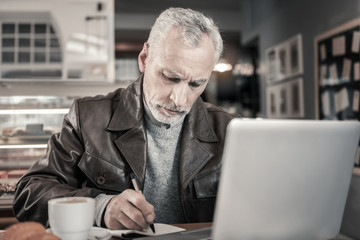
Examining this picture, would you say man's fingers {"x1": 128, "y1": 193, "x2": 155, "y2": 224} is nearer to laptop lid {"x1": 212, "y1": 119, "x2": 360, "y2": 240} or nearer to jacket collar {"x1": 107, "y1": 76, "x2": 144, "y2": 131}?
laptop lid {"x1": 212, "y1": 119, "x2": 360, "y2": 240}

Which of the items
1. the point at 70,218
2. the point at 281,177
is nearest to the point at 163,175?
the point at 70,218

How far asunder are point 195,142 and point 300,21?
3487mm

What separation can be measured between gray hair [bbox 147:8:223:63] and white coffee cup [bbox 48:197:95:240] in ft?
2.28

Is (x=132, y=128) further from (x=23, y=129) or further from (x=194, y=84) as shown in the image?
(x=23, y=129)

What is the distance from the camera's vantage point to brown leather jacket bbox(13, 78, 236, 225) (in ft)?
4.57

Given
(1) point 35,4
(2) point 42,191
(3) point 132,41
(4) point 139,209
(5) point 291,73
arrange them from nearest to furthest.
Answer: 1. (4) point 139,209
2. (2) point 42,191
3. (1) point 35,4
4. (5) point 291,73
5. (3) point 132,41

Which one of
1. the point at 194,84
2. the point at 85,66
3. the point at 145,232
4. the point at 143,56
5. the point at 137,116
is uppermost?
the point at 85,66

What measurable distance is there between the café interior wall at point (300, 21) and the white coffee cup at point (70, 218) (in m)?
3.20

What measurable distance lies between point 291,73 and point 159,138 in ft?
11.4

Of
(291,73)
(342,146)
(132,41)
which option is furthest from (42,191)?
(132,41)

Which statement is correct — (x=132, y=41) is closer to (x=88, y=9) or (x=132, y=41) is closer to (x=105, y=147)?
(x=88, y=9)

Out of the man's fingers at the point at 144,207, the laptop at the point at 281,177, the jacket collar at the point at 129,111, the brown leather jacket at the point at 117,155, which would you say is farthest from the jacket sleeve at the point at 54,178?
the laptop at the point at 281,177

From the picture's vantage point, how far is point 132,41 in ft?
24.5

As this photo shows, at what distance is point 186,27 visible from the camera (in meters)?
1.32
